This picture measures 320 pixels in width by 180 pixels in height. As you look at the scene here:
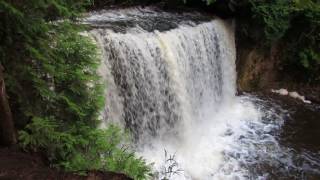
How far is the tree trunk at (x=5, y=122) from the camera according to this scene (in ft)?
12.1

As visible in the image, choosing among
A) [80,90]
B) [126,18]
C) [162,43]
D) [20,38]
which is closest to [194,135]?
[162,43]

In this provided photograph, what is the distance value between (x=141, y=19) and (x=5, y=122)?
5967 millimetres

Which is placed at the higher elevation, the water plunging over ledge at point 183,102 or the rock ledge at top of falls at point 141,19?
the rock ledge at top of falls at point 141,19

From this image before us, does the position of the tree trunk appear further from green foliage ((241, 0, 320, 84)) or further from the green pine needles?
green foliage ((241, 0, 320, 84))

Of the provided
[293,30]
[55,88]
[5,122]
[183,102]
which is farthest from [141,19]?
[5,122]

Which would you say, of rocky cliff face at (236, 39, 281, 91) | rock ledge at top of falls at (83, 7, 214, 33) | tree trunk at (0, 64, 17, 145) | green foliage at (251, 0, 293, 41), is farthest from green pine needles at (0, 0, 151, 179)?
rocky cliff face at (236, 39, 281, 91)

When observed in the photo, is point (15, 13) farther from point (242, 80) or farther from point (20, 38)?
point (242, 80)

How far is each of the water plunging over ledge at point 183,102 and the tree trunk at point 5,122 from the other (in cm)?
277

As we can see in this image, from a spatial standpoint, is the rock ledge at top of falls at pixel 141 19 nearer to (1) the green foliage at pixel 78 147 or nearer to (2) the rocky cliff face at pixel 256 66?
(2) the rocky cliff face at pixel 256 66

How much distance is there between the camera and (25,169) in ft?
11.8

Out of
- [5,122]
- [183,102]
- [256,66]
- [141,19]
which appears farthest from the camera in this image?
[256,66]

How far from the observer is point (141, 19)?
9469 mm

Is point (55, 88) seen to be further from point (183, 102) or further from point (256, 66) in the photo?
point (256, 66)

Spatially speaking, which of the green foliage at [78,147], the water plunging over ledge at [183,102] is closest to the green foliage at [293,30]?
the water plunging over ledge at [183,102]
